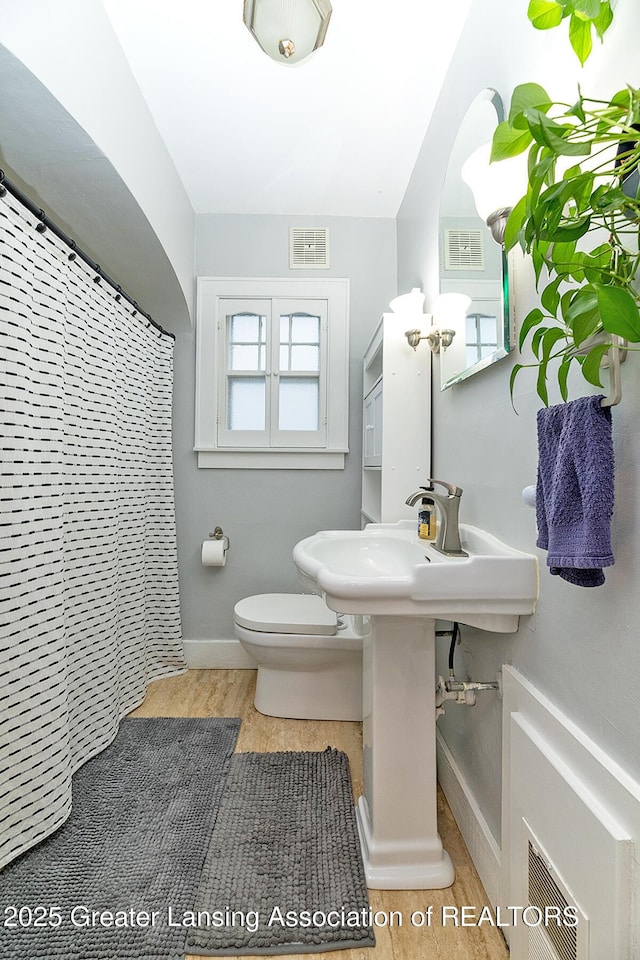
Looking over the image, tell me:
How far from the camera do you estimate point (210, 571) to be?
277 cm

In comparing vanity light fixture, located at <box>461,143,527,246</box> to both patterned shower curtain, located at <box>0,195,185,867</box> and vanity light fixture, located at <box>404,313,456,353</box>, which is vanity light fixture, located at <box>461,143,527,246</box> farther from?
patterned shower curtain, located at <box>0,195,185,867</box>

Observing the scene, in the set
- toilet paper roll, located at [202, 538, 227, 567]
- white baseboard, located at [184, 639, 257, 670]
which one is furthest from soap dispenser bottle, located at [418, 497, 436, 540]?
white baseboard, located at [184, 639, 257, 670]

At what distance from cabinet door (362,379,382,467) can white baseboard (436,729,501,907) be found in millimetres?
1123

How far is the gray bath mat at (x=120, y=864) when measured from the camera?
115 cm

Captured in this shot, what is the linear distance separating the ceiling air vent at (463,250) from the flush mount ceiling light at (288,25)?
67 cm

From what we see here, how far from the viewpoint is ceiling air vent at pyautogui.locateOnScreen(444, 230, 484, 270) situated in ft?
4.70

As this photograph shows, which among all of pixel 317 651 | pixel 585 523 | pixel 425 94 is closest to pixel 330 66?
pixel 425 94

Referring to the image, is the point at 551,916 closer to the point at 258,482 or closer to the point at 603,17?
the point at 603,17

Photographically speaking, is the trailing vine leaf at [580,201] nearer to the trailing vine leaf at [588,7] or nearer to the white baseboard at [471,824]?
the trailing vine leaf at [588,7]

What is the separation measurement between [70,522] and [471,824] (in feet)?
5.03

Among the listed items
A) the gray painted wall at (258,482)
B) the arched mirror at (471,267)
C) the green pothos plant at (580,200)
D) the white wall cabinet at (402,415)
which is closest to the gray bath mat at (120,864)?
the gray painted wall at (258,482)

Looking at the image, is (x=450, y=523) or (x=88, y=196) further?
(x=88, y=196)

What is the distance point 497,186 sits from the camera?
1.14m

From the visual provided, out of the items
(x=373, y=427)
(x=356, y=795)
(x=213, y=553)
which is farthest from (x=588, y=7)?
(x=213, y=553)
